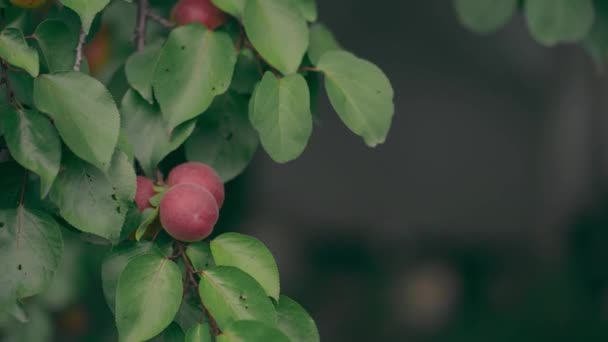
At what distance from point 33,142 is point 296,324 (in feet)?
1.01

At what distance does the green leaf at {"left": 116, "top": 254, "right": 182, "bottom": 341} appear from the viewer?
2.74 feet

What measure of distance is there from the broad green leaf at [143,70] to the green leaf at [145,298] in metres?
0.22

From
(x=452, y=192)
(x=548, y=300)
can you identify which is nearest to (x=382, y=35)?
(x=452, y=192)

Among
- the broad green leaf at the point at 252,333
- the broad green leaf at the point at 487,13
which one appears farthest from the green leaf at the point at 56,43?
the broad green leaf at the point at 487,13

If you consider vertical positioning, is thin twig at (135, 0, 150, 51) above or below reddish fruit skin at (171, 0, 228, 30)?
below

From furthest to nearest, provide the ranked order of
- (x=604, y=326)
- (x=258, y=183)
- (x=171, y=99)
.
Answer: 1. (x=258, y=183)
2. (x=604, y=326)
3. (x=171, y=99)

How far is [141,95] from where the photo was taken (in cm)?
102

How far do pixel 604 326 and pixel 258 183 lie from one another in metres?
1.57

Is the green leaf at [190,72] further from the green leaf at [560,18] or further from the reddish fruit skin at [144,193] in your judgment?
the green leaf at [560,18]

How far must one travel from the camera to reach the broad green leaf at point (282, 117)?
947 mm

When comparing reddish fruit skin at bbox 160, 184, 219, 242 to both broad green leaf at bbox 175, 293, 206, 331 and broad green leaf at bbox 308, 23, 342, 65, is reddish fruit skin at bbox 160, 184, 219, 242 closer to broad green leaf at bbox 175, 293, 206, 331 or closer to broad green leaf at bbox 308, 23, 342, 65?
broad green leaf at bbox 175, 293, 206, 331

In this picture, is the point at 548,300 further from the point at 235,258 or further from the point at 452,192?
the point at 235,258

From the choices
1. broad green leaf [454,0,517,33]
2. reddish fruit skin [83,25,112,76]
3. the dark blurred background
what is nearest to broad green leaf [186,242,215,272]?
broad green leaf [454,0,517,33]

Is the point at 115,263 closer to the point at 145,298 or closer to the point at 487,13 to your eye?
the point at 145,298
